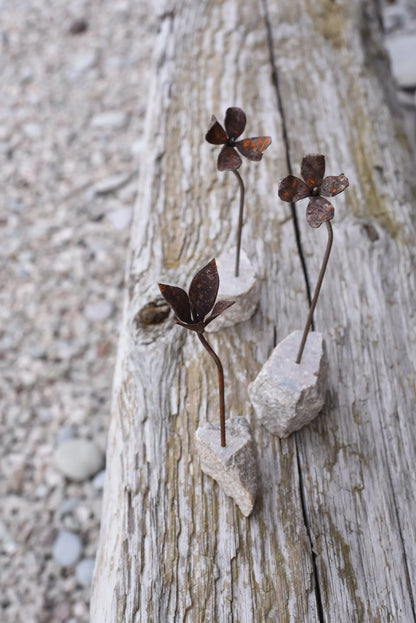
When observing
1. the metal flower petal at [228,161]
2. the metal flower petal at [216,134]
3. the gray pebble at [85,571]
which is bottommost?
the gray pebble at [85,571]

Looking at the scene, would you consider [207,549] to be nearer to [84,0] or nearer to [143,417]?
[143,417]

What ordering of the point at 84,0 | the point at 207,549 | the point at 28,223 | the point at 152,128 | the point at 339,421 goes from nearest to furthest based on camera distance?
1. the point at 207,549
2. the point at 339,421
3. the point at 152,128
4. the point at 28,223
5. the point at 84,0

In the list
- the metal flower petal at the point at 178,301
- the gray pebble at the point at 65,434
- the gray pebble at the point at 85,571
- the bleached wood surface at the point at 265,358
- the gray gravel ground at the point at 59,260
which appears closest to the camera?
the metal flower petal at the point at 178,301

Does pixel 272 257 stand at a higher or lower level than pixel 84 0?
lower

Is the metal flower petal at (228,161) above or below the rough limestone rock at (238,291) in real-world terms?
above

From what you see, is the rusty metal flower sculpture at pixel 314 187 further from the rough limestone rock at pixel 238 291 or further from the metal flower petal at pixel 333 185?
the rough limestone rock at pixel 238 291

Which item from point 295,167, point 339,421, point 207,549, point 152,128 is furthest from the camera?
point 152,128

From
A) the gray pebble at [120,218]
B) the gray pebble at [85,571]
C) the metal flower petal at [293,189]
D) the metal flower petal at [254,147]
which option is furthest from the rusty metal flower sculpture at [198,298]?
the gray pebble at [120,218]

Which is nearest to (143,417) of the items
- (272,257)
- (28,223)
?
(272,257)
